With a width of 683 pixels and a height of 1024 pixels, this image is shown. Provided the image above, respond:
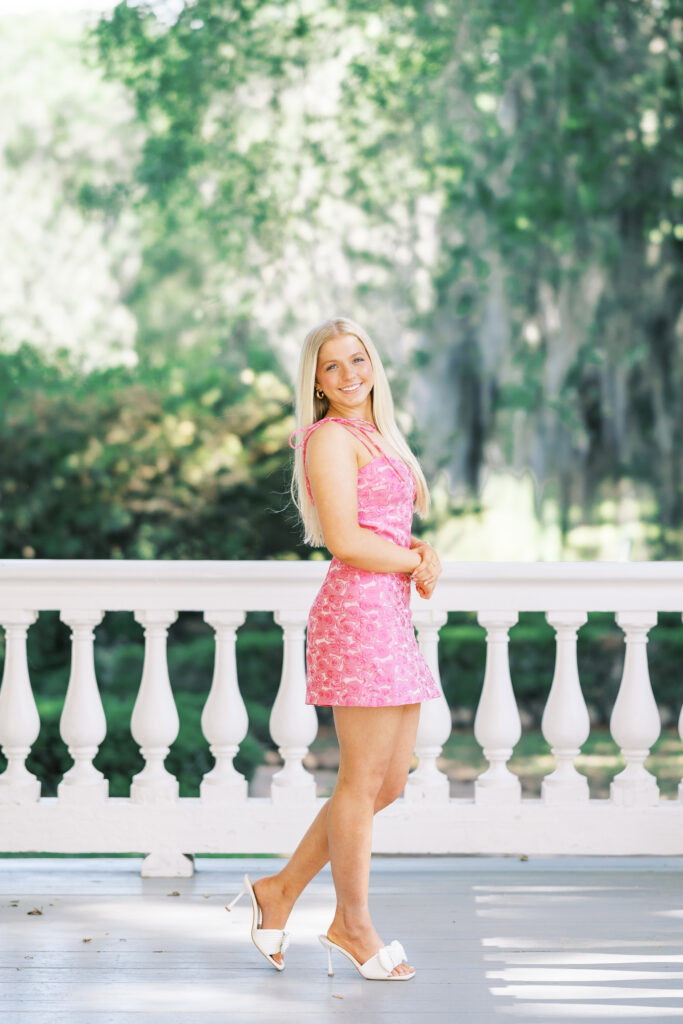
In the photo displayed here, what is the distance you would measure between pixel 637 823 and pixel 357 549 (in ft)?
4.62

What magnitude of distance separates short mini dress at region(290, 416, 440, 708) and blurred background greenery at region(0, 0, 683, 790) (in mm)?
6126

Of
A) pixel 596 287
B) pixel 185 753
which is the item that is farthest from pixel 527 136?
pixel 185 753

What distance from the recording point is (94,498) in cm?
858

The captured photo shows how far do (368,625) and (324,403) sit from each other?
51 centimetres

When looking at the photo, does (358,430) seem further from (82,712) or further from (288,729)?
(82,712)

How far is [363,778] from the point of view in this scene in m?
2.68

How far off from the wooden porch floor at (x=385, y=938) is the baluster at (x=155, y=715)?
0.81 ft

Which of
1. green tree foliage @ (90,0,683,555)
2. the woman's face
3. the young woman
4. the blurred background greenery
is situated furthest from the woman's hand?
green tree foliage @ (90,0,683,555)

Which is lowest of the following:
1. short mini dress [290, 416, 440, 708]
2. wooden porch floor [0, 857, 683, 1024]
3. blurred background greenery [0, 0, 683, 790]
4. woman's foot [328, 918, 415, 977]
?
wooden porch floor [0, 857, 683, 1024]

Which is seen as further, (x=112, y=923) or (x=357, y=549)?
(x=112, y=923)

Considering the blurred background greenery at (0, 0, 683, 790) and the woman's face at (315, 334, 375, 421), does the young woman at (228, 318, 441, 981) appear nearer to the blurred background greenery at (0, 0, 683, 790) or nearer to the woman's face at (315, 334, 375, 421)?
the woman's face at (315, 334, 375, 421)

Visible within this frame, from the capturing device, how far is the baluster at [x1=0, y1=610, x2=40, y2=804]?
135 inches

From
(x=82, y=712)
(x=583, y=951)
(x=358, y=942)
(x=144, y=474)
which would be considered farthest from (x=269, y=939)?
(x=144, y=474)

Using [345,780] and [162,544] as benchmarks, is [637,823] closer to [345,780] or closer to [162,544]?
[345,780]
